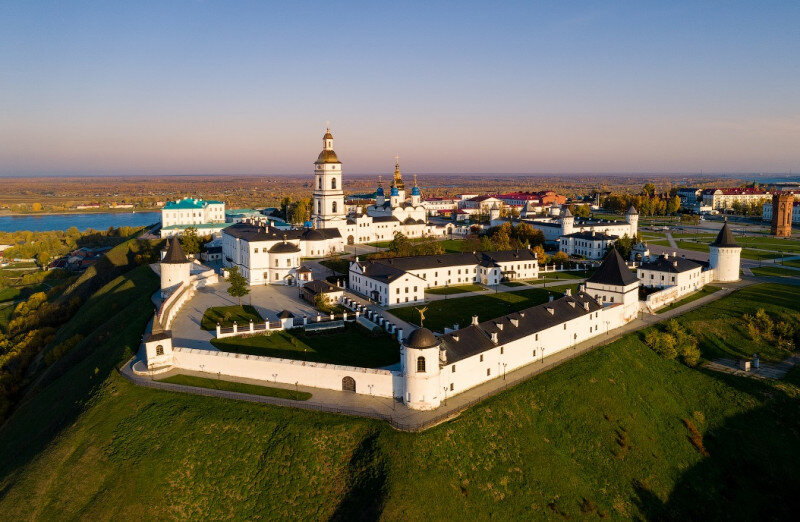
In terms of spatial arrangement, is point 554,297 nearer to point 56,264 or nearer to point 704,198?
point 56,264

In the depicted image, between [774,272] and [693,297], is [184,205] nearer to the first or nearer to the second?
[693,297]

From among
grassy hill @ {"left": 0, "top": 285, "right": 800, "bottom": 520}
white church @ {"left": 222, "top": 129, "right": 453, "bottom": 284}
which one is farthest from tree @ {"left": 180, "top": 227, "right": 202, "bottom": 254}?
grassy hill @ {"left": 0, "top": 285, "right": 800, "bottom": 520}

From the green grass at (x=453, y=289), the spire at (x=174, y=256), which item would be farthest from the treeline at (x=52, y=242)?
the green grass at (x=453, y=289)

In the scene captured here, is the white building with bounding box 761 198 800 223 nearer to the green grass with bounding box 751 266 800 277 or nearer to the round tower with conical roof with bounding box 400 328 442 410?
the green grass with bounding box 751 266 800 277

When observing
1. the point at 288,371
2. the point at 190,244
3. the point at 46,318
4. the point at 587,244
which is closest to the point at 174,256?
Answer: the point at 46,318

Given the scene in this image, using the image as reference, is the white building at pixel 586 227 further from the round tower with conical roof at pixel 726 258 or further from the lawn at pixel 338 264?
the lawn at pixel 338 264

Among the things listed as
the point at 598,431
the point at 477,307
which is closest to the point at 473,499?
the point at 598,431

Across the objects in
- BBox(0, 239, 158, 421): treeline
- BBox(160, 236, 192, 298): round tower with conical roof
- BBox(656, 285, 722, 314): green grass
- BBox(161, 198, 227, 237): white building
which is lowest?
BBox(0, 239, 158, 421): treeline
